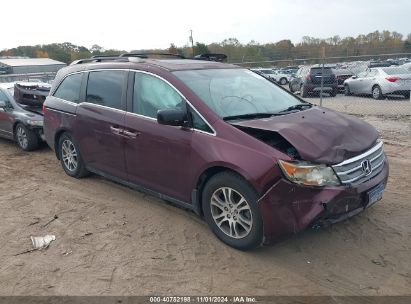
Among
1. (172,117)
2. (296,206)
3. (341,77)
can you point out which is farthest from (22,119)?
(341,77)

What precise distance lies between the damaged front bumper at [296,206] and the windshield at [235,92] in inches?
42.0

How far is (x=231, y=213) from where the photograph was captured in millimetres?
Answer: 3955

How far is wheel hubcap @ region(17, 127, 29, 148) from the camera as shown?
27.8ft

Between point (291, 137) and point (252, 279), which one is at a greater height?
point (291, 137)

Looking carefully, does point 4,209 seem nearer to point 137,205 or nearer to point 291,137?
point 137,205

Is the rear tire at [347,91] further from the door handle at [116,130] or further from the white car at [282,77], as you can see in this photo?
the door handle at [116,130]

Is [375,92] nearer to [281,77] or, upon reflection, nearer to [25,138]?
[25,138]

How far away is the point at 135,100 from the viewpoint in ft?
16.1

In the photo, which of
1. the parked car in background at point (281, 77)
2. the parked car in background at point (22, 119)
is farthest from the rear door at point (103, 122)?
the parked car in background at point (281, 77)

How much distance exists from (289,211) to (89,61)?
13.1ft

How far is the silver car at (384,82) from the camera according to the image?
15.8m

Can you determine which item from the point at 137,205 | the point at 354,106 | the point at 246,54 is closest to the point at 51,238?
the point at 137,205

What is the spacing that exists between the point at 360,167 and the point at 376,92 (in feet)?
47.6

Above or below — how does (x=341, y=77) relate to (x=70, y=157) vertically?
above
